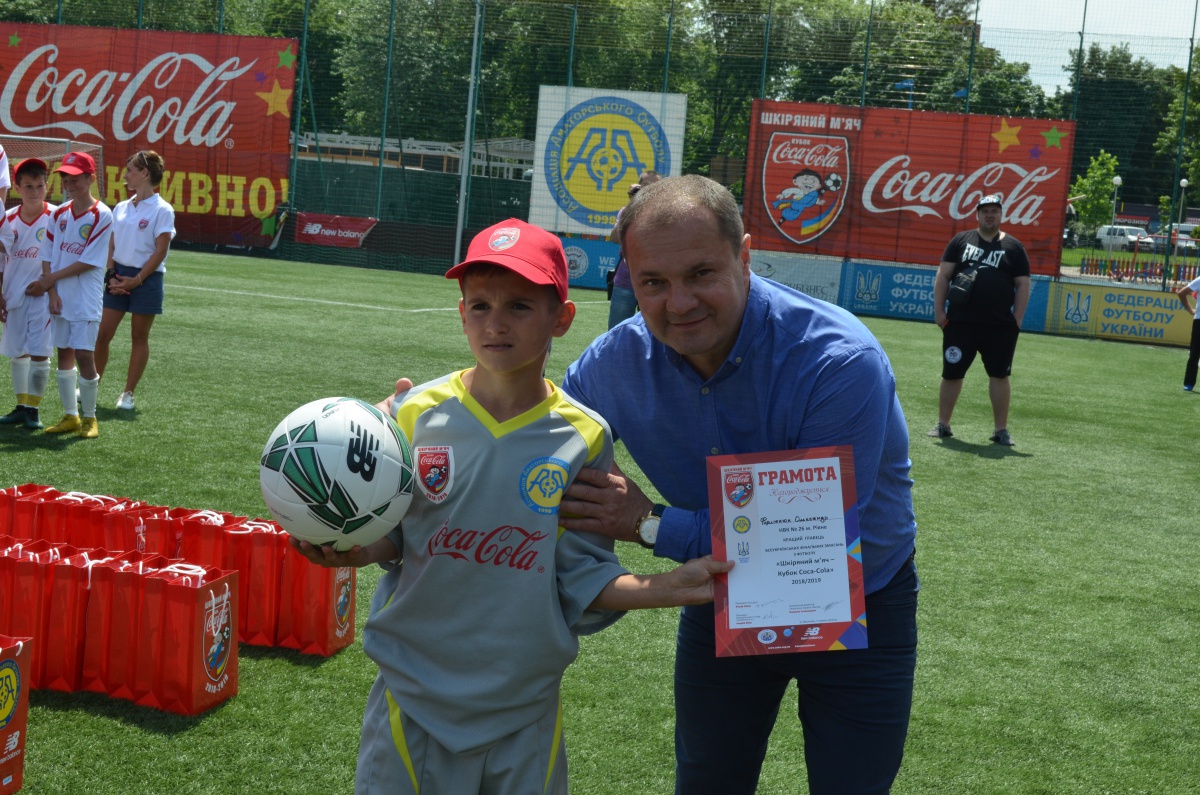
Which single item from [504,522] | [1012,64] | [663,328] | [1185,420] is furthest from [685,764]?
[1012,64]

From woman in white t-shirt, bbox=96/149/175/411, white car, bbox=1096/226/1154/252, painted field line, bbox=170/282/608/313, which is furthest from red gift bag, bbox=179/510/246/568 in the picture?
white car, bbox=1096/226/1154/252

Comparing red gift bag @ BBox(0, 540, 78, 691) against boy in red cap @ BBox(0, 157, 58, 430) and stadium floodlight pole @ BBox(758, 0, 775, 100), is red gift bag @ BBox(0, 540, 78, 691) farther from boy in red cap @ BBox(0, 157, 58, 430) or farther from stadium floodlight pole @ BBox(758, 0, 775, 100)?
stadium floodlight pole @ BBox(758, 0, 775, 100)

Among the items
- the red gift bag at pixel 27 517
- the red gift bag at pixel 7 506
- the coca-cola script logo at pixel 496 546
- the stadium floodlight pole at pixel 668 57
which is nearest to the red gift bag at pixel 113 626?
the red gift bag at pixel 27 517

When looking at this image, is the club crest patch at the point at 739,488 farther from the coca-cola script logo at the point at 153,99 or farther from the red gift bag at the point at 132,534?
the coca-cola script logo at the point at 153,99

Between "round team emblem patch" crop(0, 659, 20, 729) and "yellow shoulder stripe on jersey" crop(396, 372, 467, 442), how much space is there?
1606 mm

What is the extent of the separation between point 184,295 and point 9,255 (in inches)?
365

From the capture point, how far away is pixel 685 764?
9.38 ft

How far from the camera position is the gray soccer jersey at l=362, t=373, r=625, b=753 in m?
2.41

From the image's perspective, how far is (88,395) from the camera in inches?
322

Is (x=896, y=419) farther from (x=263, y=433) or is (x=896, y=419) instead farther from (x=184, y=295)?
(x=184, y=295)

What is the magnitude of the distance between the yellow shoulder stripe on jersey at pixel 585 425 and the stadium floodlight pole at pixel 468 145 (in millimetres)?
24612

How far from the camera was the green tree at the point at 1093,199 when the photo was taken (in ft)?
137

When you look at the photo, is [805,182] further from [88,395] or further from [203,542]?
[203,542]

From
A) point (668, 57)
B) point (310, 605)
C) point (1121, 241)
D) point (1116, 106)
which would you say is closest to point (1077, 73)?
point (1116, 106)
